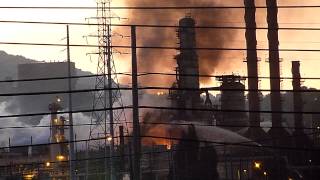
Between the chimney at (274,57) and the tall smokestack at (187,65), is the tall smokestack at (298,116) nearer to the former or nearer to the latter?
the chimney at (274,57)

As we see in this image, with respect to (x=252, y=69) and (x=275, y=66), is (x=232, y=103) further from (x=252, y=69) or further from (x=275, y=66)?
(x=275, y=66)

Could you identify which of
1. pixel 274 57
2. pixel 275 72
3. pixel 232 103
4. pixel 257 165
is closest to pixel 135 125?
pixel 257 165

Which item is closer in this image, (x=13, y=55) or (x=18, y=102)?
(x=18, y=102)

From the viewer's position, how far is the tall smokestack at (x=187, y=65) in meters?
39.3

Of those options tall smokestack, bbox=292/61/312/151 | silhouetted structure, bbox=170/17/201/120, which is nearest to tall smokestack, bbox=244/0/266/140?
tall smokestack, bbox=292/61/312/151

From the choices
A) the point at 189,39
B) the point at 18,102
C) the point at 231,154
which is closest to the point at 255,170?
the point at 231,154

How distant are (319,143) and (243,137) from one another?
8.00 m

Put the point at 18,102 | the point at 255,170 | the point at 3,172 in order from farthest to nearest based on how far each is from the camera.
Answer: the point at 18,102
the point at 3,172
the point at 255,170

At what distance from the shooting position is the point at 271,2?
39.4 m

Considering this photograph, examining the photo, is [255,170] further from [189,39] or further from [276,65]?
[189,39]

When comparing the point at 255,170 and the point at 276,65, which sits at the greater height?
the point at 276,65

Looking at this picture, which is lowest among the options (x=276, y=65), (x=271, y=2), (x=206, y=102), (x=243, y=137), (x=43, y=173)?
Result: (x=43, y=173)

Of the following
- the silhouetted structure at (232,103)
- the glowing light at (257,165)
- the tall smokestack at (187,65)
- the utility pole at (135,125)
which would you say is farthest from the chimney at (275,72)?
the utility pole at (135,125)

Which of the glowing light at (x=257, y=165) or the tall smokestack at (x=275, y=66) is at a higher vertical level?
the tall smokestack at (x=275, y=66)
